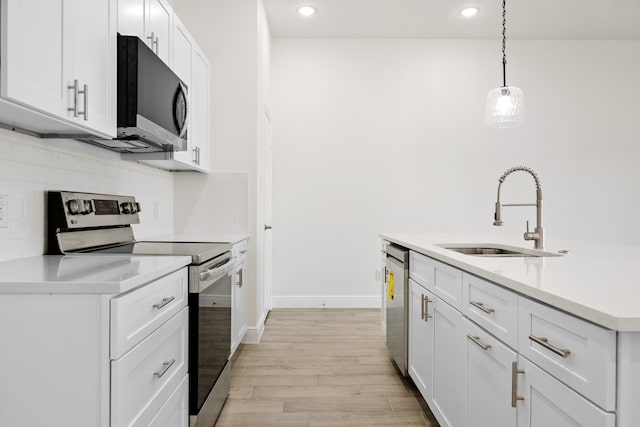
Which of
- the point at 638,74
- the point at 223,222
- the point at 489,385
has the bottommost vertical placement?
the point at 489,385

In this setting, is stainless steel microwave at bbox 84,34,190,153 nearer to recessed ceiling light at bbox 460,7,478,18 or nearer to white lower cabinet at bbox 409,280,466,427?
white lower cabinet at bbox 409,280,466,427

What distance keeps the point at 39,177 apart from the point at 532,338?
1.90 metres

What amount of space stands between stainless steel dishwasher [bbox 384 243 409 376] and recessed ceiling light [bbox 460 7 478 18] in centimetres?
252

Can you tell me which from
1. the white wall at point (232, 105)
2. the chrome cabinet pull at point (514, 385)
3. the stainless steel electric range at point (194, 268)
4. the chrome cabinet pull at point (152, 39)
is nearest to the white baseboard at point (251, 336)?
the white wall at point (232, 105)

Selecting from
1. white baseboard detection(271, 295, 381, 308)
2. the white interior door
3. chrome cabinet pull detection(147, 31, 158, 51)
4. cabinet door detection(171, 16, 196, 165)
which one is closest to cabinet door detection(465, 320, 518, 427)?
cabinet door detection(171, 16, 196, 165)

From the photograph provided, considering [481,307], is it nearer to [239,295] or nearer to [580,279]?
[580,279]

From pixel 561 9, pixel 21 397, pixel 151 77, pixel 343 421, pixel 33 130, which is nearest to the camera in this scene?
pixel 21 397

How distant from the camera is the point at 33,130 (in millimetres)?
1682

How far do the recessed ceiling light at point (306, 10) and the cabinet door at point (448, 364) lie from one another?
9.93 feet

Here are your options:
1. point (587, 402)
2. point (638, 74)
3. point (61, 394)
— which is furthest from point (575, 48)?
point (61, 394)

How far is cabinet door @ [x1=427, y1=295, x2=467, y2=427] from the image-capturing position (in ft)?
5.34

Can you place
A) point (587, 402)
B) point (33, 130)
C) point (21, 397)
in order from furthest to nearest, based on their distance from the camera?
point (33, 130), point (21, 397), point (587, 402)

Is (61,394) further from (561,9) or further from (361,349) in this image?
(561,9)

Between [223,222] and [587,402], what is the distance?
9.39 feet
